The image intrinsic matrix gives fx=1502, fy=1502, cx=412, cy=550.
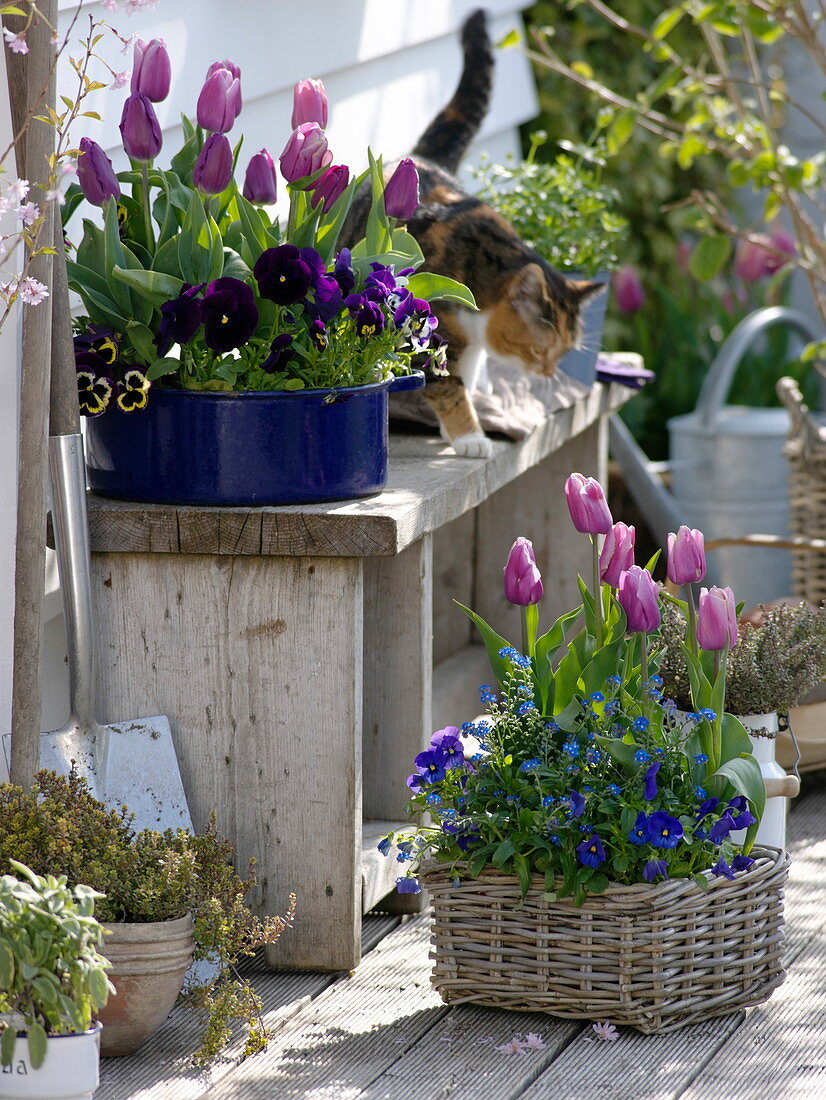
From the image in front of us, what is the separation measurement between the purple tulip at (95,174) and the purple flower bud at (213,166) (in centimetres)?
11

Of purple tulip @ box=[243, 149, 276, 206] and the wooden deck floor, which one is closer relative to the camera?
the wooden deck floor

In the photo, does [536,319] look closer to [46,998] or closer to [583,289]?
[583,289]

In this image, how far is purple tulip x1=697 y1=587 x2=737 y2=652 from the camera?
1901mm

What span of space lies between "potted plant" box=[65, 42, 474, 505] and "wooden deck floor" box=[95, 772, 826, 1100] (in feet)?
2.30

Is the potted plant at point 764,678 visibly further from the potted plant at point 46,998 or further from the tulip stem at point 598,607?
the potted plant at point 46,998

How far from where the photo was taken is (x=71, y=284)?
1993mm

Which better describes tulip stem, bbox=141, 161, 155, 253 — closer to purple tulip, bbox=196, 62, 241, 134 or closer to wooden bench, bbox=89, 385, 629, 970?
purple tulip, bbox=196, 62, 241, 134

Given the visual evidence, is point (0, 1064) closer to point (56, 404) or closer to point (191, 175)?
point (56, 404)

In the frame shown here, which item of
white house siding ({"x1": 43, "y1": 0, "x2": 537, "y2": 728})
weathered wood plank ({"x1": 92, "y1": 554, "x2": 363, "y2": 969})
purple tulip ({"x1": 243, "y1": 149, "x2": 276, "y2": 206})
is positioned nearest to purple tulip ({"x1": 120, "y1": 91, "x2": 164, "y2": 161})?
purple tulip ({"x1": 243, "y1": 149, "x2": 276, "y2": 206})

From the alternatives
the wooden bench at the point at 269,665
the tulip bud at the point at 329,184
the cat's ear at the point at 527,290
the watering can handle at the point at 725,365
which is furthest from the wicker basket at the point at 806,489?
the tulip bud at the point at 329,184

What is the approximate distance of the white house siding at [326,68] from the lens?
241cm

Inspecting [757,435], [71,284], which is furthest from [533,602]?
[757,435]

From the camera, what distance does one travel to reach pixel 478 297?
255 centimetres

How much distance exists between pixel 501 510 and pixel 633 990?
1724mm
